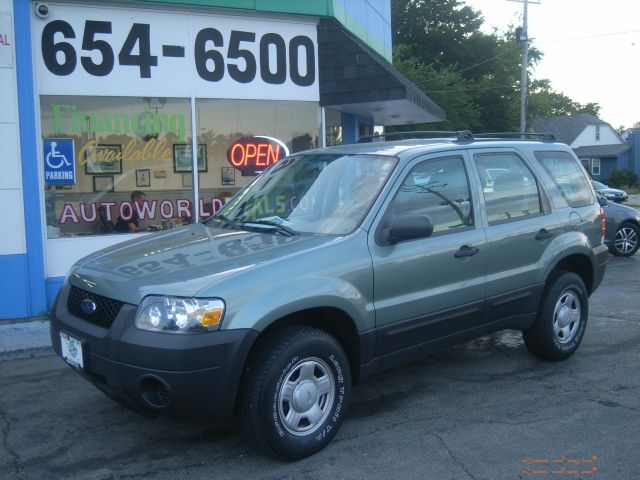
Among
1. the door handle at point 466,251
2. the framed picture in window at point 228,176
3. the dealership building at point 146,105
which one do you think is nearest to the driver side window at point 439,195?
the door handle at point 466,251

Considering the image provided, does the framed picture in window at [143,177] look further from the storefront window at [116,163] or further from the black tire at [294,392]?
the black tire at [294,392]

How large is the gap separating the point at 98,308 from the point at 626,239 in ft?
34.5

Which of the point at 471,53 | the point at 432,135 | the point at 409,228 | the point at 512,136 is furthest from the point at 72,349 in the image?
the point at 471,53

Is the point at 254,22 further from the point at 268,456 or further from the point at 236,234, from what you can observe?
the point at 268,456

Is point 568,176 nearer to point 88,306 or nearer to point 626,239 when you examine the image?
point 88,306

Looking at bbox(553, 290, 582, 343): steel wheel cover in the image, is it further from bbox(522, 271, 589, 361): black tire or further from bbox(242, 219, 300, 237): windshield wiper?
bbox(242, 219, 300, 237): windshield wiper

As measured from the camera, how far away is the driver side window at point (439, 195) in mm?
4430

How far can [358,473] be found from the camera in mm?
3666

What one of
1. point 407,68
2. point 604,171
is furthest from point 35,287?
point 604,171

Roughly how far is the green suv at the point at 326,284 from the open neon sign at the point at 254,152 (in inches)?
174

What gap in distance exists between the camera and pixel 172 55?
859 cm

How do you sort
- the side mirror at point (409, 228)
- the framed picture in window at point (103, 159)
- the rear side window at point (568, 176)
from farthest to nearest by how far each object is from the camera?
the framed picture in window at point (103, 159) < the rear side window at point (568, 176) < the side mirror at point (409, 228)

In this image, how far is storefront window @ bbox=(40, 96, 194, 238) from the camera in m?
8.15

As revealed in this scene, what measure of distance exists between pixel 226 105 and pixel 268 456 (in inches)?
248
